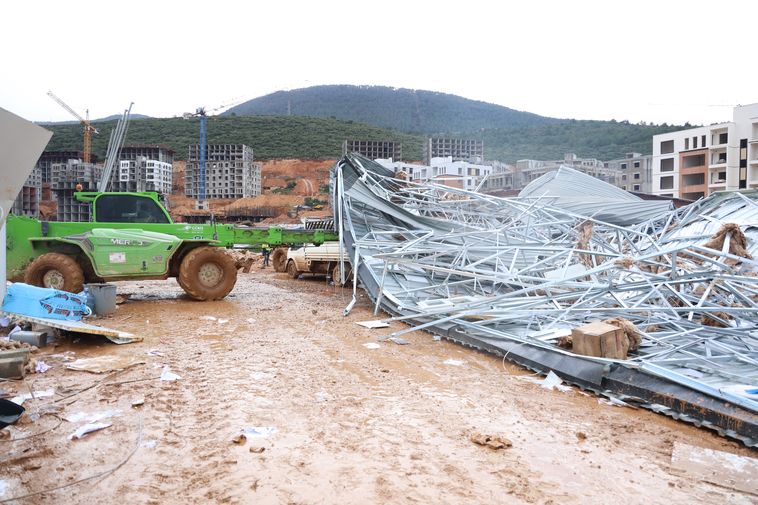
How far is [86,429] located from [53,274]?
692cm

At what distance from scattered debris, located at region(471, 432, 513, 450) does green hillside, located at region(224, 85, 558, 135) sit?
99339mm

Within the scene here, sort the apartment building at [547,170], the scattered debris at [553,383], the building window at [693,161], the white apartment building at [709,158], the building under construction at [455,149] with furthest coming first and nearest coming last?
the building under construction at [455,149] < the apartment building at [547,170] < the building window at [693,161] < the white apartment building at [709,158] < the scattered debris at [553,383]

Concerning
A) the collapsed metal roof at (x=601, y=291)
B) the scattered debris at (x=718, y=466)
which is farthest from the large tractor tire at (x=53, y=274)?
the scattered debris at (x=718, y=466)

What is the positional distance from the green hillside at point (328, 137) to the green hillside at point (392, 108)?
21154 mm

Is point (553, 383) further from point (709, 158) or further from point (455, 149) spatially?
point (455, 149)

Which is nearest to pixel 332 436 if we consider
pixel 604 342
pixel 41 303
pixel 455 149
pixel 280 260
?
pixel 604 342

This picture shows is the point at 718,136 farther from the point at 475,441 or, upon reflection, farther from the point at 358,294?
the point at 475,441

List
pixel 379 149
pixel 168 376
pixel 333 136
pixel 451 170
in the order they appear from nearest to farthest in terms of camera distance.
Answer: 1. pixel 168 376
2. pixel 451 170
3. pixel 379 149
4. pixel 333 136

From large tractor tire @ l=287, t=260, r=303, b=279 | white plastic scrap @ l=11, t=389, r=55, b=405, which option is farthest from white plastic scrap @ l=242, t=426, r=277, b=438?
large tractor tire @ l=287, t=260, r=303, b=279

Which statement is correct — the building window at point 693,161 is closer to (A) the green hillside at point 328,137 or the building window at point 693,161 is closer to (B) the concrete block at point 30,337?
(A) the green hillside at point 328,137

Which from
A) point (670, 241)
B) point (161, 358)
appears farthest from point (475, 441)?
point (670, 241)

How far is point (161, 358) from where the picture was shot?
6129mm

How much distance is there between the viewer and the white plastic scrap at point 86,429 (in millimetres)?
3775

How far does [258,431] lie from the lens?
3.96 metres
